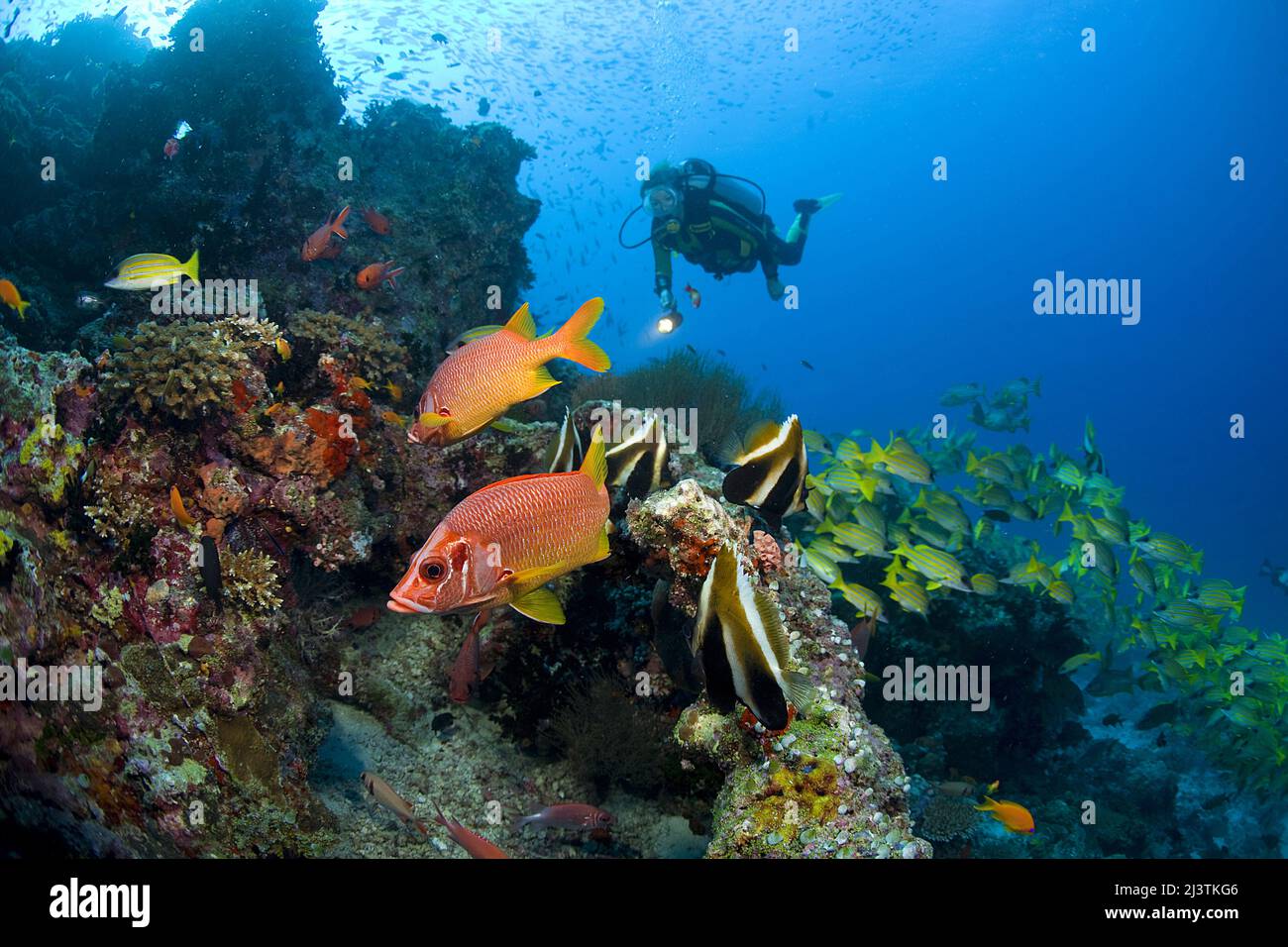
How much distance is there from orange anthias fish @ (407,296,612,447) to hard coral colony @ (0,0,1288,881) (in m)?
0.02

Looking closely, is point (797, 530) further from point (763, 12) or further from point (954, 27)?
point (954, 27)

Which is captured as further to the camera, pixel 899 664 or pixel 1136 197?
pixel 1136 197

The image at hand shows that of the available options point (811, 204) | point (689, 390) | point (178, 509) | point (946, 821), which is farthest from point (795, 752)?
point (811, 204)

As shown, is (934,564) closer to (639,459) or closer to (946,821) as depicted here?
(946,821)

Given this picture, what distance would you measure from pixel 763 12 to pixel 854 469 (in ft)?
192

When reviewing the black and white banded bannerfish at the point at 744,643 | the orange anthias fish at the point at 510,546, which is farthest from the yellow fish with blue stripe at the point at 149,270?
the black and white banded bannerfish at the point at 744,643

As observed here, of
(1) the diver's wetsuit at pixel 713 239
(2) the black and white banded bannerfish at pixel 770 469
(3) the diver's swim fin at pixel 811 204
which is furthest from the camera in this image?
(3) the diver's swim fin at pixel 811 204

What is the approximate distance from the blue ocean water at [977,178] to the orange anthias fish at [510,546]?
70.5ft

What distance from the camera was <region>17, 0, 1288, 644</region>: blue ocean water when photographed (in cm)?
5206

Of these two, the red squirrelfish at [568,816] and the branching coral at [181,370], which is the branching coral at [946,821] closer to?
the red squirrelfish at [568,816]

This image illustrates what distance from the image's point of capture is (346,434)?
495 centimetres

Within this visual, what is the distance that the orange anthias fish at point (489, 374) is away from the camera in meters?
3.03

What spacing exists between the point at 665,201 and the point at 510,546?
9931 mm

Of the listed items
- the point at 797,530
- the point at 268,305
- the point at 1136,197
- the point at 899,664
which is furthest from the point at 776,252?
the point at 1136,197
